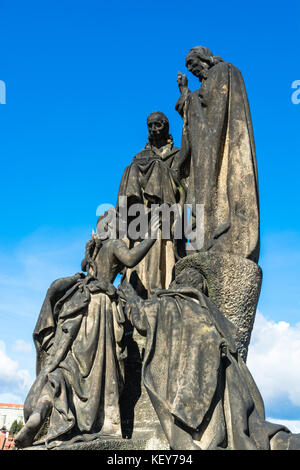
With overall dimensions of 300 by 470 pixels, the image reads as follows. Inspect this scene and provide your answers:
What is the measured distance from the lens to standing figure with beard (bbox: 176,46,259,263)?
648cm

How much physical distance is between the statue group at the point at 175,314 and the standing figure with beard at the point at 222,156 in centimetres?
1

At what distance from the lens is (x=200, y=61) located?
24.6 ft

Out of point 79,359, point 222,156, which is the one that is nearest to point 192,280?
point 79,359

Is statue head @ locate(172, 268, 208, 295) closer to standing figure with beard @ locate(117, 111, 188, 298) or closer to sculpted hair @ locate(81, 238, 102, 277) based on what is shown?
standing figure with beard @ locate(117, 111, 188, 298)

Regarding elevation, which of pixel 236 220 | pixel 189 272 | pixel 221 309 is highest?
pixel 236 220

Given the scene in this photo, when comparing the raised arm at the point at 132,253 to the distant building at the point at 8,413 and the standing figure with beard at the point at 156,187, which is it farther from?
the distant building at the point at 8,413

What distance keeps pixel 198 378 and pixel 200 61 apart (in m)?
4.34

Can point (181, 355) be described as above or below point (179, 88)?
below

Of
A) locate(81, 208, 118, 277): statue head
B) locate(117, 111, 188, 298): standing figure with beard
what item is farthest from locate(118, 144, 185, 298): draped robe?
locate(81, 208, 118, 277): statue head
